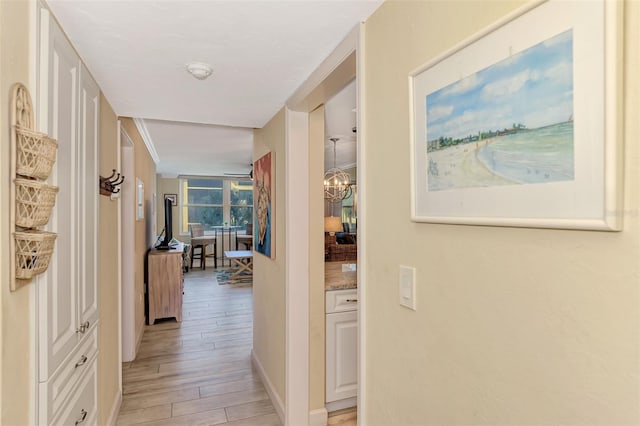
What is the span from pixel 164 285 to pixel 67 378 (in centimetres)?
321

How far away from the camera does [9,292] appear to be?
955 millimetres

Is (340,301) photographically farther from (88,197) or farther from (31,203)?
(31,203)

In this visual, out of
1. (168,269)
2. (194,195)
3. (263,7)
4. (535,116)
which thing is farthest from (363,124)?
(194,195)

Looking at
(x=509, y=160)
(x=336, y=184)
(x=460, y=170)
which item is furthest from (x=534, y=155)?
(x=336, y=184)

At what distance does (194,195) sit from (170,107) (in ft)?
23.0

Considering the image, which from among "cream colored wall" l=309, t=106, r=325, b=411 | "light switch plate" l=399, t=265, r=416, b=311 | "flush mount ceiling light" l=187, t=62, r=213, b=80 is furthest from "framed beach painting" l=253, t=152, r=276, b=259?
"light switch plate" l=399, t=265, r=416, b=311

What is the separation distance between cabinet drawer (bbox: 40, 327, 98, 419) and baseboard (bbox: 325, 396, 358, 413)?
154 cm

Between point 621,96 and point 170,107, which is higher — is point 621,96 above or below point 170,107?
below

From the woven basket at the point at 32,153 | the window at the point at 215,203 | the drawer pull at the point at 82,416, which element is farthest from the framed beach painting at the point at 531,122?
the window at the point at 215,203

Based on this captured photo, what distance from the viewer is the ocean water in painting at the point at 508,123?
66 cm

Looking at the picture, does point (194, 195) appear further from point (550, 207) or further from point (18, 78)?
point (550, 207)

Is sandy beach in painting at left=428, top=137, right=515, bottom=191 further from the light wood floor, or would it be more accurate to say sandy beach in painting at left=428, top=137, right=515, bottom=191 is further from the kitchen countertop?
the light wood floor

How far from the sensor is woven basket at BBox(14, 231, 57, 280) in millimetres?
971

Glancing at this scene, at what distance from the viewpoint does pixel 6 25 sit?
93cm
